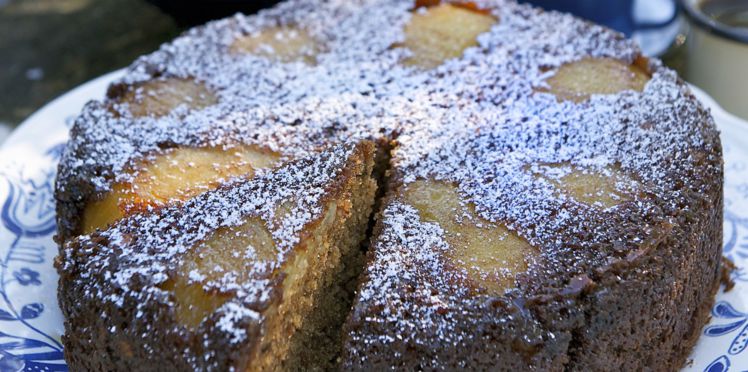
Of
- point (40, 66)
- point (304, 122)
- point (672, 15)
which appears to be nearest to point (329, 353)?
point (304, 122)

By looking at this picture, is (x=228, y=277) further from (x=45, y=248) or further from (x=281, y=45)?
(x=281, y=45)

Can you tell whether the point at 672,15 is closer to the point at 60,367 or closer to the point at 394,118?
the point at 394,118

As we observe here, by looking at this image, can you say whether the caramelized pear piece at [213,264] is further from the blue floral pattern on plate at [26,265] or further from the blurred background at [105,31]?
the blurred background at [105,31]

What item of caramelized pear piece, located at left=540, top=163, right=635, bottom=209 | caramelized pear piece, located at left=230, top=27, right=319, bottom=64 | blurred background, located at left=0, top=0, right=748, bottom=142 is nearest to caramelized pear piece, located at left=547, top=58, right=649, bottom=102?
caramelized pear piece, located at left=540, top=163, right=635, bottom=209

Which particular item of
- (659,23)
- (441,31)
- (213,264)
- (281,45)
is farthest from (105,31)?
(213,264)

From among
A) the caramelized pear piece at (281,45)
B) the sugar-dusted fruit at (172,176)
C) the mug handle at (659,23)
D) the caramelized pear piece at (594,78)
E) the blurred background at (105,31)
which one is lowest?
the blurred background at (105,31)

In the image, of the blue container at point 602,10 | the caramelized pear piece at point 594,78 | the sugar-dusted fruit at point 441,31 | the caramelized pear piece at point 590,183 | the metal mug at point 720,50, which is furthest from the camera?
the blue container at point 602,10

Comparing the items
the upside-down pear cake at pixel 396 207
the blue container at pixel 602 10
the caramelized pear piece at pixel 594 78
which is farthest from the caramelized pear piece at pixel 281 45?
the blue container at pixel 602 10
